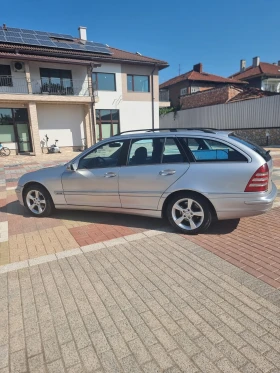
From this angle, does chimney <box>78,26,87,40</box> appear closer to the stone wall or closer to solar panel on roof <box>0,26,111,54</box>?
solar panel on roof <box>0,26,111,54</box>

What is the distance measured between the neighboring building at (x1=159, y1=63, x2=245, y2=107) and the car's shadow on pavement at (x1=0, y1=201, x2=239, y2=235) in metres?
30.2

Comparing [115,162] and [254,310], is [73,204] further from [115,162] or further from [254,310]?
[254,310]

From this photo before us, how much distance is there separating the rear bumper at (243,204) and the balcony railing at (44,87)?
59.6ft

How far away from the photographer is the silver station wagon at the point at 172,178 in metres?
3.62

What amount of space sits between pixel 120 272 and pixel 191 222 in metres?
1.46

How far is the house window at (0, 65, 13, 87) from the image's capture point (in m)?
18.0

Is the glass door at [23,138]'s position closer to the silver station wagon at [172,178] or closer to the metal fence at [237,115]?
the silver station wagon at [172,178]

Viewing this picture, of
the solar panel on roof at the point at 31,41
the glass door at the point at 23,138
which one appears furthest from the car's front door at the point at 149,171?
the solar panel on roof at the point at 31,41

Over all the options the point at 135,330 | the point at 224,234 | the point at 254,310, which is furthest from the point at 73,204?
the point at 254,310

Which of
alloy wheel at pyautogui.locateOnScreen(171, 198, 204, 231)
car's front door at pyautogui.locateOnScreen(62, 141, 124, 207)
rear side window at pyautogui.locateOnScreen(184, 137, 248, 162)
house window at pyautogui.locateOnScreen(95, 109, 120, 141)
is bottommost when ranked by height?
alloy wheel at pyautogui.locateOnScreen(171, 198, 204, 231)

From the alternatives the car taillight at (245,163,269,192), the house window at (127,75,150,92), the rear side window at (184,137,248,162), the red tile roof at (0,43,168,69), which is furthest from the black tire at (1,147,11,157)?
the car taillight at (245,163,269,192)

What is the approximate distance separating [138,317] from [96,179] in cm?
259

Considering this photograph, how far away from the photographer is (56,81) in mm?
19844

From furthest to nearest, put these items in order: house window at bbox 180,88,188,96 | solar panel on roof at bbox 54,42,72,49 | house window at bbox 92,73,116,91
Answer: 1. house window at bbox 180,88,188,96
2. house window at bbox 92,73,116,91
3. solar panel on roof at bbox 54,42,72,49
